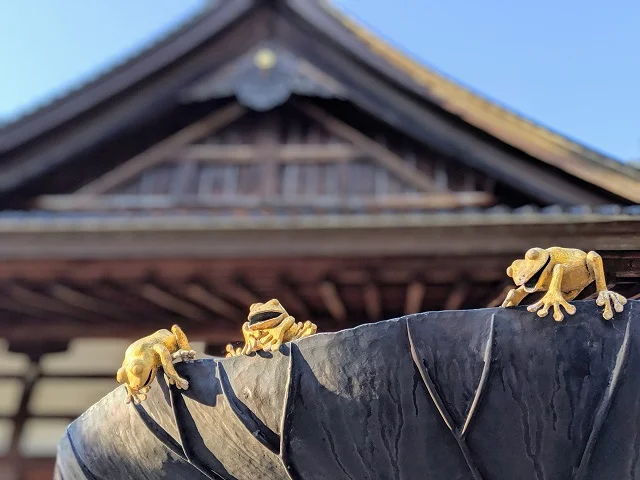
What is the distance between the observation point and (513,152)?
3.70 metres

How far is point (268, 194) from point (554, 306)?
315cm

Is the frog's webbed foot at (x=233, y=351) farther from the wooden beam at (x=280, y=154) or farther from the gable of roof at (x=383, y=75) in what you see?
the wooden beam at (x=280, y=154)

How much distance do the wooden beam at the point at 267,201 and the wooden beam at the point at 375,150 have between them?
5.3 inches

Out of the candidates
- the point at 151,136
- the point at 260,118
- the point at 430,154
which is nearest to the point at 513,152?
the point at 430,154

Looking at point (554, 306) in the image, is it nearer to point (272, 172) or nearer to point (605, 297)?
point (605, 297)

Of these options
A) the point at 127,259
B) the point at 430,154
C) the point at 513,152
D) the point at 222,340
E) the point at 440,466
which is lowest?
the point at 440,466

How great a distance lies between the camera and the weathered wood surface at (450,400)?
1.08 m

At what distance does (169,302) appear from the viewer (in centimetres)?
337

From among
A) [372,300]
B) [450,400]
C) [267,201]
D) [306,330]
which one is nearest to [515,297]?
[450,400]

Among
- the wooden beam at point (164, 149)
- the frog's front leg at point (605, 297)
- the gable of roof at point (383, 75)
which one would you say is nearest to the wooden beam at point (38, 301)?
the wooden beam at point (164, 149)

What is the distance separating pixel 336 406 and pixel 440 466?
0.23 m

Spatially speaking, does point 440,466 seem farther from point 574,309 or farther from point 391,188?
point 391,188

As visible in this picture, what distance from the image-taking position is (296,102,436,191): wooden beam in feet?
13.5

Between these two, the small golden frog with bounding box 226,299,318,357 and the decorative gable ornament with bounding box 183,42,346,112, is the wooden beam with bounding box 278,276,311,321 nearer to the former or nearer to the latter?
the decorative gable ornament with bounding box 183,42,346,112
